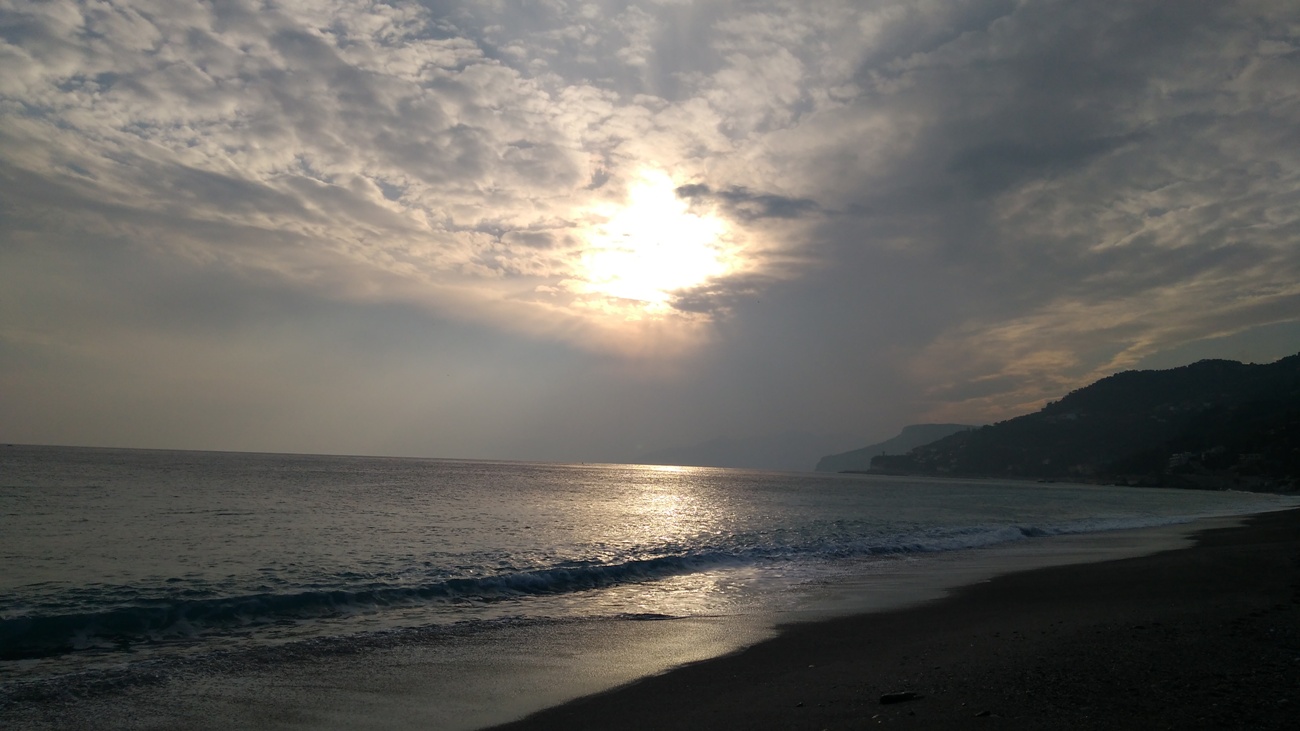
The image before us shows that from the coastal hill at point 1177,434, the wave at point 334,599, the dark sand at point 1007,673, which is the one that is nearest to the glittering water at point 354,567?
the wave at point 334,599

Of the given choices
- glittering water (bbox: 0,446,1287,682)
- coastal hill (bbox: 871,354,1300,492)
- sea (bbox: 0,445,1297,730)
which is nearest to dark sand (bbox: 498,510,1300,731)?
sea (bbox: 0,445,1297,730)

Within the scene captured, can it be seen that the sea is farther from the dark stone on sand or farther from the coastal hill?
the coastal hill

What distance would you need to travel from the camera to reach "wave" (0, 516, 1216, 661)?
1139cm

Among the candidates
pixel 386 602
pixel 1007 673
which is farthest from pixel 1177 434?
pixel 386 602

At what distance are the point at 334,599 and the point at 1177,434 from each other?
181173mm

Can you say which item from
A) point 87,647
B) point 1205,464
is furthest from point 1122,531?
point 1205,464

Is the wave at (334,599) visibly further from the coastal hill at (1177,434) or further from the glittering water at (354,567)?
the coastal hill at (1177,434)

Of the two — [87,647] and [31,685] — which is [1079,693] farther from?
[87,647]

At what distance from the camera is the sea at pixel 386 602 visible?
27.4 ft

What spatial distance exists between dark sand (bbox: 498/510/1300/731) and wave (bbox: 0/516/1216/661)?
25.4ft

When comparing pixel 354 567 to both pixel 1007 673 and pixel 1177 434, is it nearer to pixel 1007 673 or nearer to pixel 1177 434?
pixel 1007 673

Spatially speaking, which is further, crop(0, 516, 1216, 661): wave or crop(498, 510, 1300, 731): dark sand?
crop(0, 516, 1216, 661): wave

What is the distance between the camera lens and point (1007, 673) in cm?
822

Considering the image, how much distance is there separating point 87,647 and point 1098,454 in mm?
200306
